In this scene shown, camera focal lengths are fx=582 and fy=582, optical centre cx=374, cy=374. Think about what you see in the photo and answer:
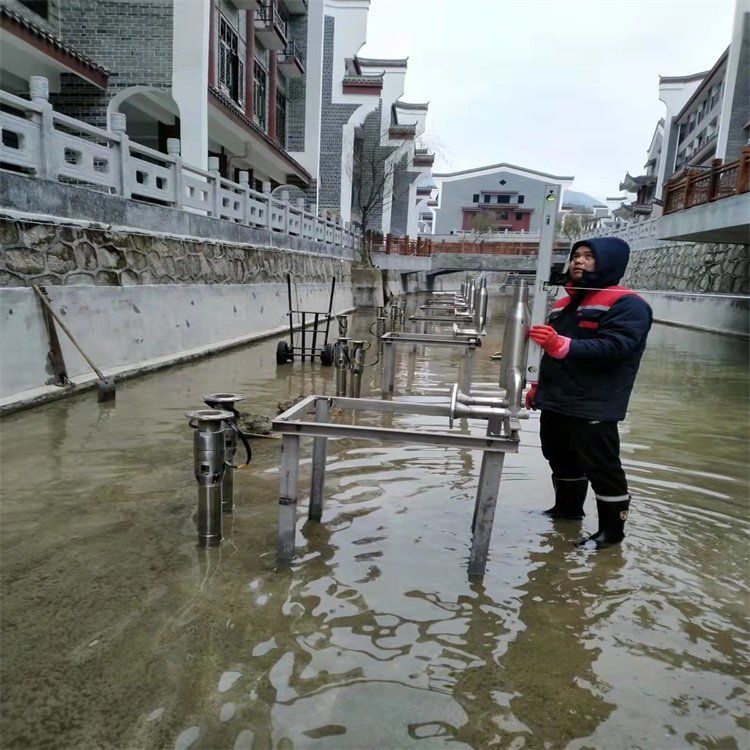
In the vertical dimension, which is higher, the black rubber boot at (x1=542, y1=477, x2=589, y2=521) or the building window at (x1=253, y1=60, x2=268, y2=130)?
the building window at (x1=253, y1=60, x2=268, y2=130)

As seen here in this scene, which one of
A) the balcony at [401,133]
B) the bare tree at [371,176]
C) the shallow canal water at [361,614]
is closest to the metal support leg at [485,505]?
the shallow canal water at [361,614]

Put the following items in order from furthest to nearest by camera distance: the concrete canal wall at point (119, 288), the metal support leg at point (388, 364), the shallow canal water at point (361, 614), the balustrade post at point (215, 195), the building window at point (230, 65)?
the building window at point (230, 65), the balustrade post at point (215, 195), the metal support leg at point (388, 364), the concrete canal wall at point (119, 288), the shallow canal water at point (361, 614)

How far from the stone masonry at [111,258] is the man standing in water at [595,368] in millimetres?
5392

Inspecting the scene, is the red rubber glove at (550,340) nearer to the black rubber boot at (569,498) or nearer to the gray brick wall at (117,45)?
the black rubber boot at (569,498)

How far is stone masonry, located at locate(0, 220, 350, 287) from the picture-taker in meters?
6.06

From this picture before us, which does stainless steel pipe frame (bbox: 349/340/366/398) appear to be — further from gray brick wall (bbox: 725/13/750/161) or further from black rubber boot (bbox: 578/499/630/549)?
gray brick wall (bbox: 725/13/750/161)

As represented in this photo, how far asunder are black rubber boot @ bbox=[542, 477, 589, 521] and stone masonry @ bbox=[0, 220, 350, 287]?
558 centimetres

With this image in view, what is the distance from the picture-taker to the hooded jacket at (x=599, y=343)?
3197 millimetres

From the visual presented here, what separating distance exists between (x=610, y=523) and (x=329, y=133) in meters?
26.1

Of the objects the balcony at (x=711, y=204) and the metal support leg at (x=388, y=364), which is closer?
the metal support leg at (x=388, y=364)

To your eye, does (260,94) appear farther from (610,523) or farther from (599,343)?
(610,523)

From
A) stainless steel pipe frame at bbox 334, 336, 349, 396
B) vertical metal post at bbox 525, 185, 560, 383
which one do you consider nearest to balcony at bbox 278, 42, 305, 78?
stainless steel pipe frame at bbox 334, 336, 349, 396

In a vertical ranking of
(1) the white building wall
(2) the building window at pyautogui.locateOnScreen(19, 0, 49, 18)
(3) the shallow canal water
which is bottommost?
(3) the shallow canal water

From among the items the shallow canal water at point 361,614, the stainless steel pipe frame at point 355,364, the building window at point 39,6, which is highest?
the building window at point 39,6
